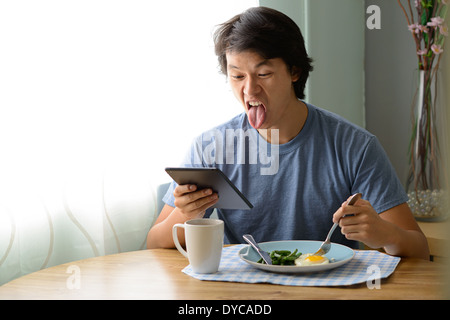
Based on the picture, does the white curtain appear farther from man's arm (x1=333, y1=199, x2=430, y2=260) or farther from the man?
man's arm (x1=333, y1=199, x2=430, y2=260)

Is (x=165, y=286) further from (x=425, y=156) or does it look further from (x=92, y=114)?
(x=425, y=156)

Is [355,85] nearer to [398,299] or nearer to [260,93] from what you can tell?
[260,93]

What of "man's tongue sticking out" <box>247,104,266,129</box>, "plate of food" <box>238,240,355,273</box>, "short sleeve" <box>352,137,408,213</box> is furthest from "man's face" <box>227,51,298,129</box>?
"plate of food" <box>238,240,355,273</box>

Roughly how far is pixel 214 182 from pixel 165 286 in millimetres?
273

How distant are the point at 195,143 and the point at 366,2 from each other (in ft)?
5.38

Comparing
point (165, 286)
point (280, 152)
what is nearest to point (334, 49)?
point (280, 152)

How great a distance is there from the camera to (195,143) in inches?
63.4

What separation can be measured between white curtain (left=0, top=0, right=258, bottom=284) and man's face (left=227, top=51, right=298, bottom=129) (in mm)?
457

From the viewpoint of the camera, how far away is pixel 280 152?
154cm

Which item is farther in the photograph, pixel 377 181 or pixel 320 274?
pixel 377 181

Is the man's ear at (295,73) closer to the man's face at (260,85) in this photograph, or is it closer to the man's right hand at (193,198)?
the man's face at (260,85)

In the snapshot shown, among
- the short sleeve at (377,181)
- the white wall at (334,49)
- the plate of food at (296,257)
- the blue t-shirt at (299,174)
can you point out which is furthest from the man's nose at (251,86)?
the white wall at (334,49)

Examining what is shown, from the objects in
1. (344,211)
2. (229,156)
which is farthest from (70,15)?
(344,211)

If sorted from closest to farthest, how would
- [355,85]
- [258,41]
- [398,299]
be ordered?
1. [398,299]
2. [258,41]
3. [355,85]
